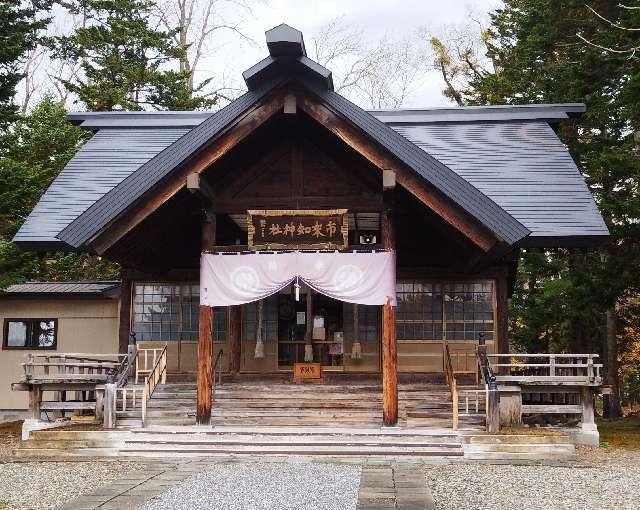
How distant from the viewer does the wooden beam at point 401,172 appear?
1130 cm

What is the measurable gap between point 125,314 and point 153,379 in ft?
10.5

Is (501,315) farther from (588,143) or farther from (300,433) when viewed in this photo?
(588,143)

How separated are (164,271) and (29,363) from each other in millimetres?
4269

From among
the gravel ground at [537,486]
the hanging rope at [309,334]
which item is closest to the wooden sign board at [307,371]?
the hanging rope at [309,334]

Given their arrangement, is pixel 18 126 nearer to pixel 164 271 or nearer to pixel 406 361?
pixel 164 271

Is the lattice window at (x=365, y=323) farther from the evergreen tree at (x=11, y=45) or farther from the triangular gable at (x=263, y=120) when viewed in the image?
the evergreen tree at (x=11, y=45)

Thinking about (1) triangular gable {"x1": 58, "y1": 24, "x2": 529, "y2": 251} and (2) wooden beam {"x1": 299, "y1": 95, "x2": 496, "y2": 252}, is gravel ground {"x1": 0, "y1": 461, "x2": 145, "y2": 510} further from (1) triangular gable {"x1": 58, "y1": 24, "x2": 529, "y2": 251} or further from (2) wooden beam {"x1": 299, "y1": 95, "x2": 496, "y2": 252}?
(2) wooden beam {"x1": 299, "y1": 95, "x2": 496, "y2": 252}

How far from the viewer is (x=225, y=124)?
11.4m

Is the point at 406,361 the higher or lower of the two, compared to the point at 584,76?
lower

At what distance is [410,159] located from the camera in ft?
37.2

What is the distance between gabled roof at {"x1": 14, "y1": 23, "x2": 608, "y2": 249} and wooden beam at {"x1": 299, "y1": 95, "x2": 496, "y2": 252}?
0.22m

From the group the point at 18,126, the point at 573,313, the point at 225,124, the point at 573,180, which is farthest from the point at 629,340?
the point at 18,126

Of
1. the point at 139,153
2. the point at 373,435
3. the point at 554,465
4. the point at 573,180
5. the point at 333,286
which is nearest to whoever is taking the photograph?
the point at 554,465

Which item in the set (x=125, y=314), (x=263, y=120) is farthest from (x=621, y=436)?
(x=125, y=314)
